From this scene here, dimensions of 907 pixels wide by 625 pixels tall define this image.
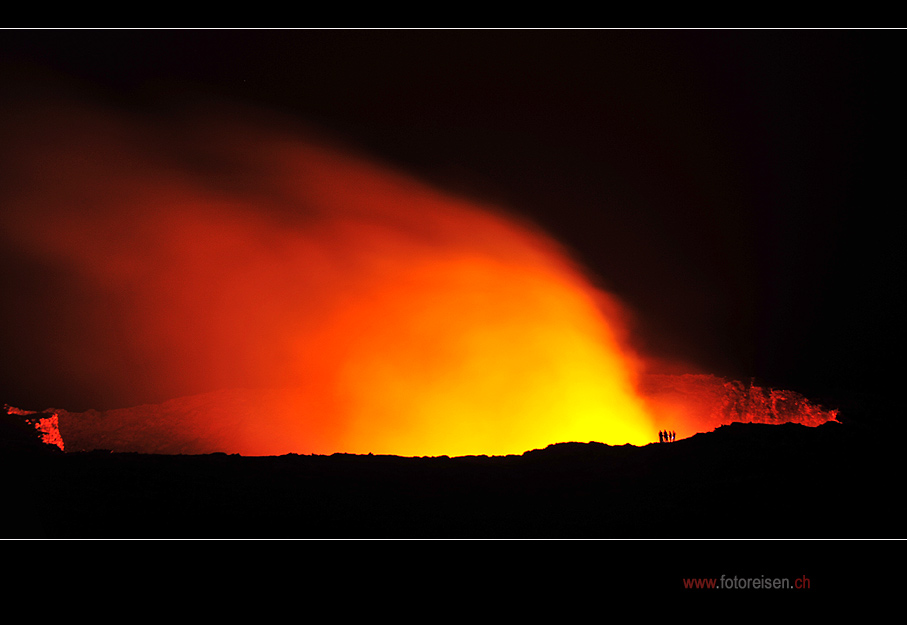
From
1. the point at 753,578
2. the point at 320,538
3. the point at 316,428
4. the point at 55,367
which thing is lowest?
the point at 753,578

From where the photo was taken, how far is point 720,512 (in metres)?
6.43

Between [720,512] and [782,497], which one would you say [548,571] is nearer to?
[720,512]

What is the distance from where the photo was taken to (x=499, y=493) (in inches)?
262

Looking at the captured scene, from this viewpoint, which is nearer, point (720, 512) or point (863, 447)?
point (720, 512)

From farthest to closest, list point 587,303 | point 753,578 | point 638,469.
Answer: point 587,303 → point 638,469 → point 753,578

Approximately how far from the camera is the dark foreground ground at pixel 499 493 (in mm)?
6344

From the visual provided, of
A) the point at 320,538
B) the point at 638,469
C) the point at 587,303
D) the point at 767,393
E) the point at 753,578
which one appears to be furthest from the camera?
the point at 587,303

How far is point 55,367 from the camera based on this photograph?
11.8m

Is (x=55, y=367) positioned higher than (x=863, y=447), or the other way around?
(x=55, y=367)

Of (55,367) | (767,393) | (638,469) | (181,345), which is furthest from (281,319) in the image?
(767,393)

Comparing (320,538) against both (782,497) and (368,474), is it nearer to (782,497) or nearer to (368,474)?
(368,474)

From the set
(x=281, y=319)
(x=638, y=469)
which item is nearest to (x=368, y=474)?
(x=638, y=469)

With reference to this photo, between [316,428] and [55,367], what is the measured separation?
5673 millimetres

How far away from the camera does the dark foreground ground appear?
20.8 feet
